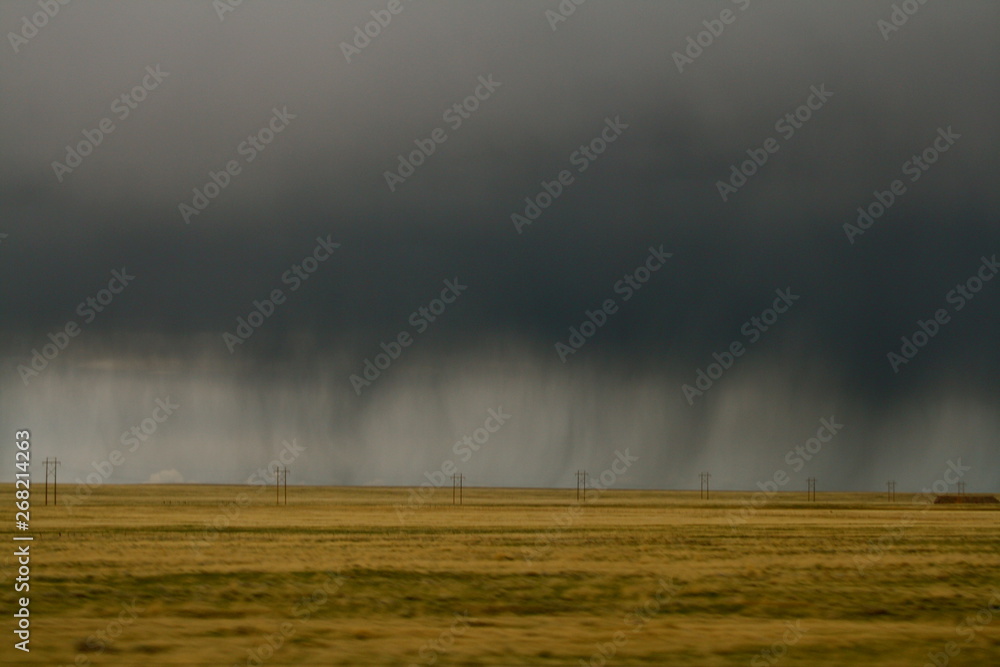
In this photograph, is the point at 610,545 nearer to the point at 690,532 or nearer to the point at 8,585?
the point at 690,532

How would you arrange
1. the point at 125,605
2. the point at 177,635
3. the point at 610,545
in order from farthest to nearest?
the point at 610,545 → the point at 125,605 → the point at 177,635

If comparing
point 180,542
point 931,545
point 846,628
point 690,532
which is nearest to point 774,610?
point 846,628

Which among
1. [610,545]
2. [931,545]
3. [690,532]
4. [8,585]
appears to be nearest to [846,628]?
[8,585]

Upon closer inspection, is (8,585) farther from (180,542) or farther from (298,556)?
(180,542)

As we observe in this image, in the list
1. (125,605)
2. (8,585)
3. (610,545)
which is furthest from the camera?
(610,545)

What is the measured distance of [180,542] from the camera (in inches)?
2537

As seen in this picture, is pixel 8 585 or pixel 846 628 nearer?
pixel 846 628

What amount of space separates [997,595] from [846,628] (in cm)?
1131

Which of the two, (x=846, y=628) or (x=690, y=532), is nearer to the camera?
(x=846, y=628)

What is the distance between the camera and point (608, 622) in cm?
3203

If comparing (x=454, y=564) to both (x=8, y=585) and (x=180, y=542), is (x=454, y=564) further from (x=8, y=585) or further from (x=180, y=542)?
(x=180, y=542)

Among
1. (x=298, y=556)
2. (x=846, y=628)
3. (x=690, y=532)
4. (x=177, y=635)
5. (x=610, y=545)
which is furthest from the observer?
(x=690, y=532)

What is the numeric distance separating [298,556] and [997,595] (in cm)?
3266

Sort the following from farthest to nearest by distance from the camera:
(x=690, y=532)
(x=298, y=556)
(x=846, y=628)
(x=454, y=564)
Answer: (x=690, y=532) → (x=298, y=556) → (x=454, y=564) → (x=846, y=628)
